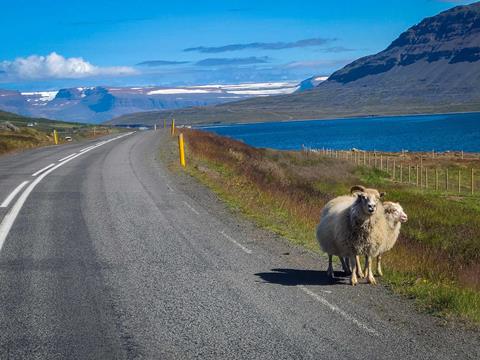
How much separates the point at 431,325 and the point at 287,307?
5.30 feet

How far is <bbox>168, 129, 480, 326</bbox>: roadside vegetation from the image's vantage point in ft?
26.3

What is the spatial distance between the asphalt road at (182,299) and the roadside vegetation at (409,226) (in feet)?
1.77

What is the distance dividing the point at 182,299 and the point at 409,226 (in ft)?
47.8

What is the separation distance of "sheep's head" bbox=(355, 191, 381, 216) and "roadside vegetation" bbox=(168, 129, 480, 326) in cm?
106

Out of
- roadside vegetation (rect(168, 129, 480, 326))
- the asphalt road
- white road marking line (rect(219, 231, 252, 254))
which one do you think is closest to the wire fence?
roadside vegetation (rect(168, 129, 480, 326))

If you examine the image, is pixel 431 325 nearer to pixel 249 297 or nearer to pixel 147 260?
pixel 249 297

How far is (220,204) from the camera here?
15680mm

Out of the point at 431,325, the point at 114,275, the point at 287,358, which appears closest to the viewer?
the point at 287,358

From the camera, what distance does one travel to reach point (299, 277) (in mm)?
8930

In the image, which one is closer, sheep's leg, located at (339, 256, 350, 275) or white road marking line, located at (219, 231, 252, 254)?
sheep's leg, located at (339, 256, 350, 275)

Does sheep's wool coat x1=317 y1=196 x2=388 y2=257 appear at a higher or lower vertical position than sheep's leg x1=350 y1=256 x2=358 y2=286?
higher

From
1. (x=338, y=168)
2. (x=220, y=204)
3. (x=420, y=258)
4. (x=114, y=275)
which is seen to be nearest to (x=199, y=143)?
(x=338, y=168)

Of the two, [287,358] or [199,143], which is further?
[199,143]

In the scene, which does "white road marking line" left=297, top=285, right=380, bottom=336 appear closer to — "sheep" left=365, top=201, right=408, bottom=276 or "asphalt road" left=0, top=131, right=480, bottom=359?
"asphalt road" left=0, top=131, right=480, bottom=359
